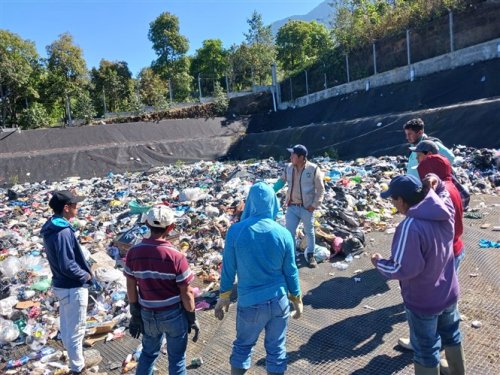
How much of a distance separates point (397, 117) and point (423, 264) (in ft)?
45.1

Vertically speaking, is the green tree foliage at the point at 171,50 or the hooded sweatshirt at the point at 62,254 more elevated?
the green tree foliage at the point at 171,50

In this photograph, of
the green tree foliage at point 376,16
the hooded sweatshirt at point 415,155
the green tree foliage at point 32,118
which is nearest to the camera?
the hooded sweatshirt at point 415,155

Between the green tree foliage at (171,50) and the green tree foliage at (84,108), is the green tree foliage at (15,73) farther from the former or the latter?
the green tree foliage at (171,50)

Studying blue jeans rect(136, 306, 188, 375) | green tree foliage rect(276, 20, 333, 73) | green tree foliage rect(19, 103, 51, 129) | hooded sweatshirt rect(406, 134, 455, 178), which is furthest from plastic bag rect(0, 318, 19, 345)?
green tree foliage rect(276, 20, 333, 73)

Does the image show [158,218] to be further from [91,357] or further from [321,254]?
[321,254]

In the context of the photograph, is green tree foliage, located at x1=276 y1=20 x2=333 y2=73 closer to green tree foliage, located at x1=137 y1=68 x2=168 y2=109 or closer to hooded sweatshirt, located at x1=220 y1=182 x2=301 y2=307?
green tree foliage, located at x1=137 y1=68 x2=168 y2=109

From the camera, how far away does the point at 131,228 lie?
682cm

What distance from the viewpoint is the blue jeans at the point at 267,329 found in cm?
250

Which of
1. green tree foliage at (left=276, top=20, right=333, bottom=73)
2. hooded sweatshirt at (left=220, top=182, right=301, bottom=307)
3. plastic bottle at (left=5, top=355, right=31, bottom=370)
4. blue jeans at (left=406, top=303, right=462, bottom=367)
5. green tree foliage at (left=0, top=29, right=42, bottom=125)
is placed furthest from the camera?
green tree foliage at (left=276, top=20, right=333, bottom=73)

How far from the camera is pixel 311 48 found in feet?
114

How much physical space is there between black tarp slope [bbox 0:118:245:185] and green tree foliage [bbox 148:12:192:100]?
1083 cm

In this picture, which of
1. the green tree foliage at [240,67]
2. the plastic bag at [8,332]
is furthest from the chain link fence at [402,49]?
the plastic bag at [8,332]

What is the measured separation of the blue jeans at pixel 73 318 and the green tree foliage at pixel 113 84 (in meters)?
30.0

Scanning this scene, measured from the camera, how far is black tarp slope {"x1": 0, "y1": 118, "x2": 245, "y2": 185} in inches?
720
